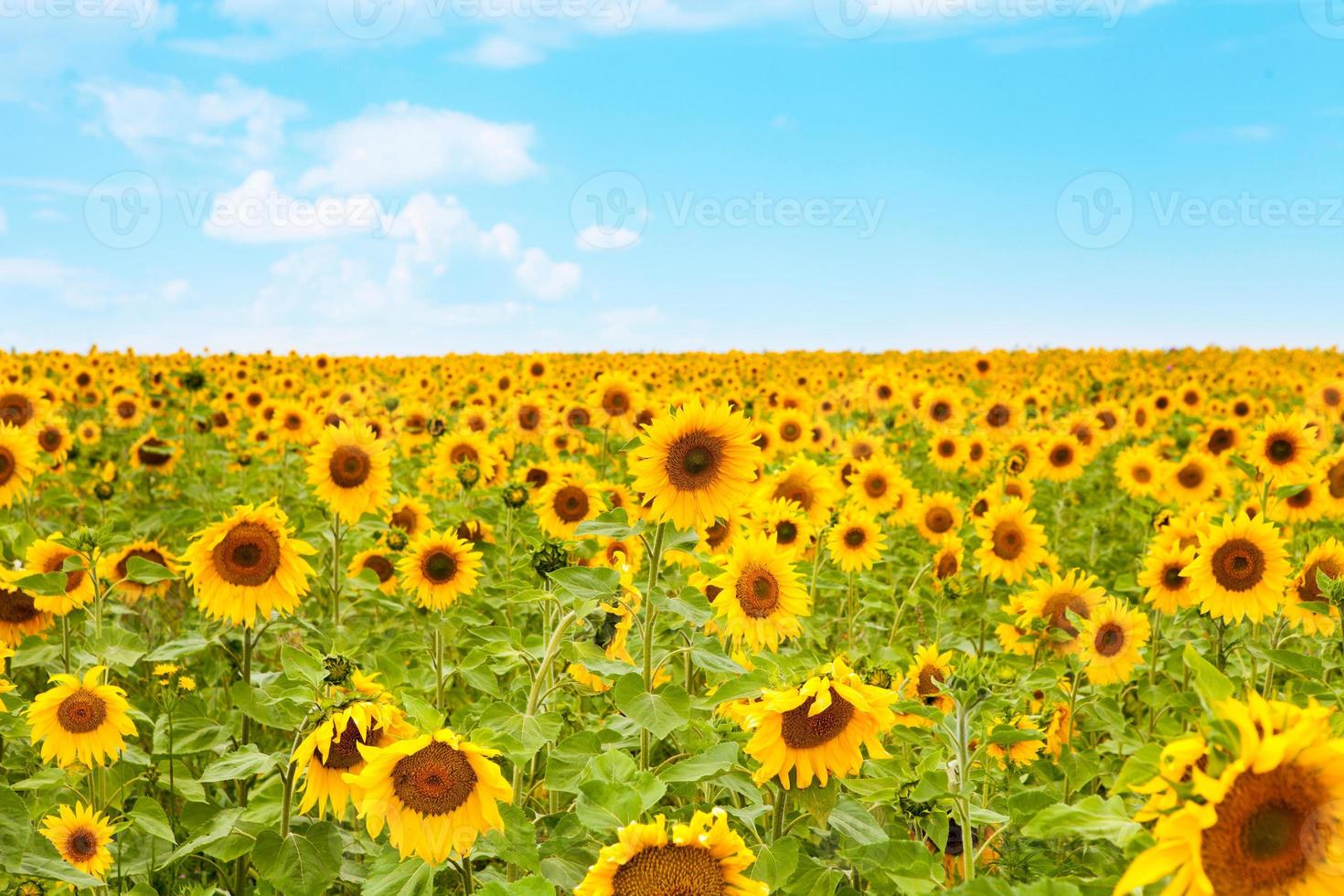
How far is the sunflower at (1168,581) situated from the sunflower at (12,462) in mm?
6649

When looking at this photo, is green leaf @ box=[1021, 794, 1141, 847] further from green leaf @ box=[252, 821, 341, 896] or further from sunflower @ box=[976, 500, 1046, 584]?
sunflower @ box=[976, 500, 1046, 584]

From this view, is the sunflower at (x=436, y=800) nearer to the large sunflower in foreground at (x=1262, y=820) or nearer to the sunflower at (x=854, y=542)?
the large sunflower in foreground at (x=1262, y=820)

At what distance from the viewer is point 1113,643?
13.7 feet

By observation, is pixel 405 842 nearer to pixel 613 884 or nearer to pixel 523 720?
pixel 523 720

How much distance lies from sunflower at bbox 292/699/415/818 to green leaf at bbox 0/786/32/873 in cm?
63

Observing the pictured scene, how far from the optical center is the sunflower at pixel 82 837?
2.95 metres

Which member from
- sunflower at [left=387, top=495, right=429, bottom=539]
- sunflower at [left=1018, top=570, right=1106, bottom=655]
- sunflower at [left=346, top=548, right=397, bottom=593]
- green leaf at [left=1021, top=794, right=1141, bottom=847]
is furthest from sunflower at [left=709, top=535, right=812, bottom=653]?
sunflower at [left=387, top=495, right=429, bottom=539]

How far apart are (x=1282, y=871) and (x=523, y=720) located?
1.80 m

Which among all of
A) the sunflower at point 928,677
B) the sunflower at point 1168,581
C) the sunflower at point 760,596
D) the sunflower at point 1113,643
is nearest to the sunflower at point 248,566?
the sunflower at point 760,596

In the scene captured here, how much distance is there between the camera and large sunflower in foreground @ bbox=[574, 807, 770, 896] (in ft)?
5.92

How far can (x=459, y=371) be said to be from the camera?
19.8 meters

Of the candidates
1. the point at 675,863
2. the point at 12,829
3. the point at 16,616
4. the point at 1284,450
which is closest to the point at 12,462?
the point at 16,616

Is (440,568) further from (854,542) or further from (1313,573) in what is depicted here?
(1313,573)

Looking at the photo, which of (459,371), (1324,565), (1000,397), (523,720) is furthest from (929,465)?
(459,371)
